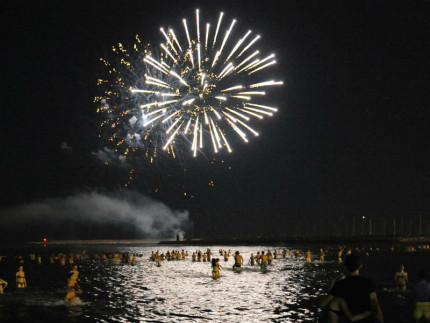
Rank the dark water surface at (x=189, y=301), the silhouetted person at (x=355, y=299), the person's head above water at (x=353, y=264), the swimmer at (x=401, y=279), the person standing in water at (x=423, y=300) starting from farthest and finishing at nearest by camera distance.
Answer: the swimmer at (x=401, y=279), the dark water surface at (x=189, y=301), the person standing in water at (x=423, y=300), the person's head above water at (x=353, y=264), the silhouetted person at (x=355, y=299)

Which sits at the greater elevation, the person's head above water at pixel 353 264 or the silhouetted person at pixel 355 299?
the person's head above water at pixel 353 264

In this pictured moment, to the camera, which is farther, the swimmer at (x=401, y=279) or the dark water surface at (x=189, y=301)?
the swimmer at (x=401, y=279)

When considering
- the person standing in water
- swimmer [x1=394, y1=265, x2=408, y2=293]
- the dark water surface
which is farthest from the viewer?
swimmer [x1=394, y1=265, x2=408, y2=293]

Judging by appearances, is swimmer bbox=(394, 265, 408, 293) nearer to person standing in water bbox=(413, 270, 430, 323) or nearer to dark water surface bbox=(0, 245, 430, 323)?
dark water surface bbox=(0, 245, 430, 323)

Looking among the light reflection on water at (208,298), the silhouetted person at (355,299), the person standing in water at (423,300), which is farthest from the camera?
the light reflection on water at (208,298)

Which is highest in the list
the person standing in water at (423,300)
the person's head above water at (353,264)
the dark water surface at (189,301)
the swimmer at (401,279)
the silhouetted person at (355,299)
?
the person's head above water at (353,264)

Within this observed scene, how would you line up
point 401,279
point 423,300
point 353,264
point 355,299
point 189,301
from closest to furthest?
1. point 355,299
2. point 353,264
3. point 423,300
4. point 189,301
5. point 401,279

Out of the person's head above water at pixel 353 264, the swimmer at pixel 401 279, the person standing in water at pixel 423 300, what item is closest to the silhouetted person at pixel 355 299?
the person's head above water at pixel 353 264

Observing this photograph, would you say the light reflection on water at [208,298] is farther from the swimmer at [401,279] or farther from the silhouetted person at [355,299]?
the silhouetted person at [355,299]

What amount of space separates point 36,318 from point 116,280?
18.2 meters

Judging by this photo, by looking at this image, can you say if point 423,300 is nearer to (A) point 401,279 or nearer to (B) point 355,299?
Result: (B) point 355,299

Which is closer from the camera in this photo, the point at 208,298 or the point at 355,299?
the point at 355,299

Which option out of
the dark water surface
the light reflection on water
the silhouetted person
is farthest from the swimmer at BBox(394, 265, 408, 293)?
the silhouetted person

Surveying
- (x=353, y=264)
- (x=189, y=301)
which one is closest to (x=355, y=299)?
(x=353, y=264)
